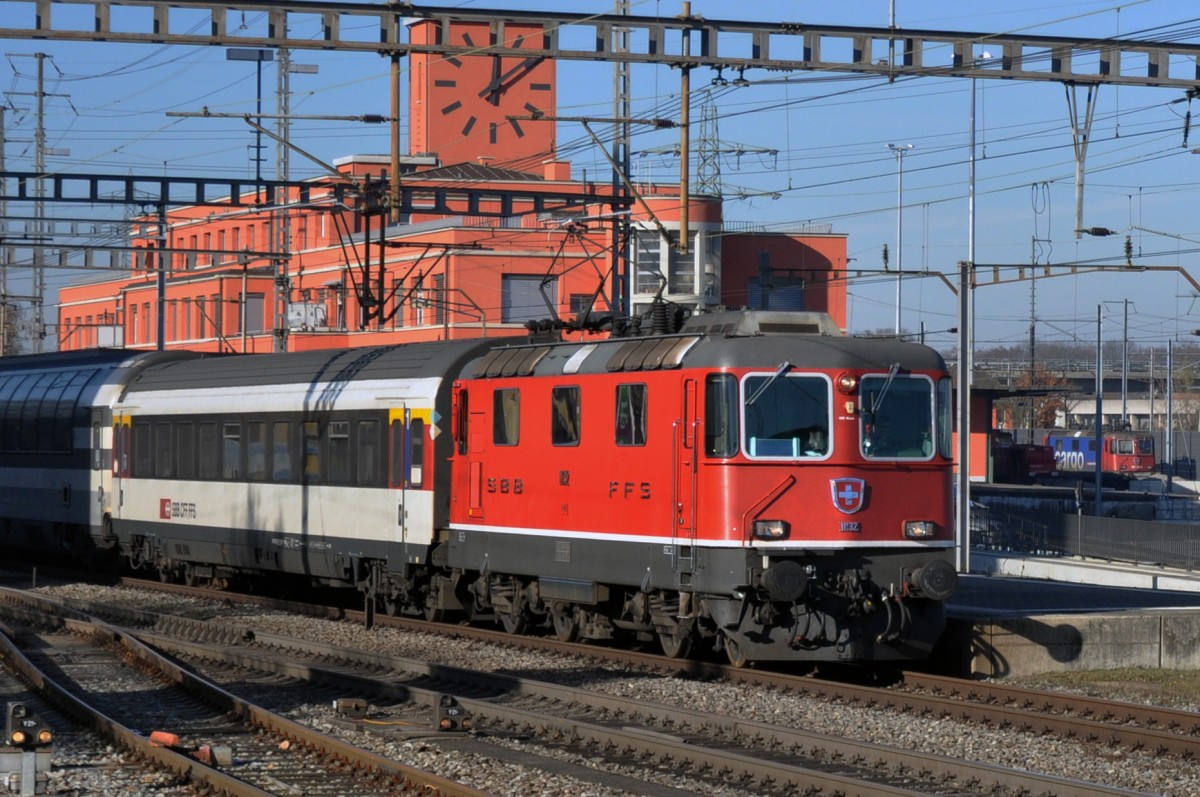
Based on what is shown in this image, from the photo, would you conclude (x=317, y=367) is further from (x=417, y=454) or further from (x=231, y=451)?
(x=417, y=454)

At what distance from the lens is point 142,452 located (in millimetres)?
29156

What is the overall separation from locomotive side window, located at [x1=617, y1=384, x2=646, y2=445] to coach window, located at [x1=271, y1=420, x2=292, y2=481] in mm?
8535

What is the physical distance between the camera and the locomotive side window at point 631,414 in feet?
57.4

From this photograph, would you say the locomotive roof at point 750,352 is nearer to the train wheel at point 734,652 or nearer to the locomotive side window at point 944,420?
the locomotive side window at point 944,420

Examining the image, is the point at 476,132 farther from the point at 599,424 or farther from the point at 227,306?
the point at 599,424

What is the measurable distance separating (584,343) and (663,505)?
2.72 metres

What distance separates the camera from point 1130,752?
1298cm

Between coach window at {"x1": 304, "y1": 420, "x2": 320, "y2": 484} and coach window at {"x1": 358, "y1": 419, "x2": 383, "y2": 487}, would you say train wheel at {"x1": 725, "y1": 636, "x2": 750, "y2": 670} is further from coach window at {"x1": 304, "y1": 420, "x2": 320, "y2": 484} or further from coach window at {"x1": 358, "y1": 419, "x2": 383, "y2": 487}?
coach window at {"x1": 304, "y1": 420, "x2": 320, "y2": 484}

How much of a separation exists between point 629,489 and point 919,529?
9.90 ft

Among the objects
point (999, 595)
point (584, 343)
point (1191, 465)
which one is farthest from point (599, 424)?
point (1191, 465)

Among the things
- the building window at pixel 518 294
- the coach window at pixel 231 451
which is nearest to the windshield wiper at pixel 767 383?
Result: the coach window at pixel 231 451

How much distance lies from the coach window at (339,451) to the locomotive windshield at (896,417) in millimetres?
9019

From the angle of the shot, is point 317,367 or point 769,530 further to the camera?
point 317,367

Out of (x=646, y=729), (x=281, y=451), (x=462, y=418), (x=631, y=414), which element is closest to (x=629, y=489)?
(x=631, y=414)
